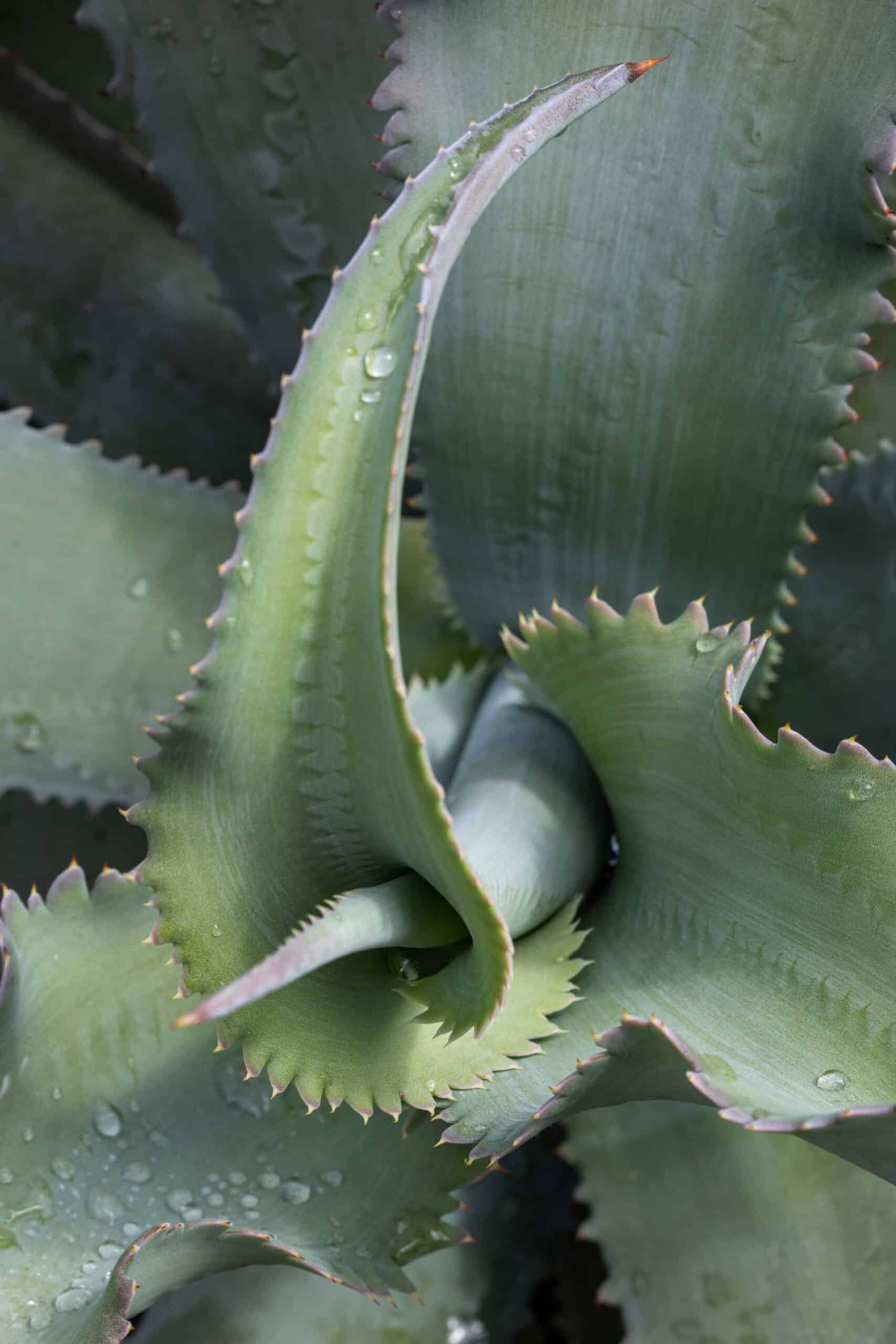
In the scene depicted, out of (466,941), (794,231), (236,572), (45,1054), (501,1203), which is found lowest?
(501,1203)

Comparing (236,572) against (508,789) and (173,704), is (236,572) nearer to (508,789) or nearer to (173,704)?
(508,789)

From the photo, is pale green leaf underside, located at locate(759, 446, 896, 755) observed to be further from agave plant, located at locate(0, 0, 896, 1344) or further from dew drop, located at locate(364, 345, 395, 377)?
dew drop, located at locate(364, 345, 395, 377)

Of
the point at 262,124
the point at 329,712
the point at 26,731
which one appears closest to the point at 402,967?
the point at 329,712

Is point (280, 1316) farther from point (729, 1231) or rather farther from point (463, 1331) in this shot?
point (729, 1231)

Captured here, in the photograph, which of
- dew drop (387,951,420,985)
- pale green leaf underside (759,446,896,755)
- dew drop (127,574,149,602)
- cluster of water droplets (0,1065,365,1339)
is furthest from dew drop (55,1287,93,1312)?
pale green leaf underside (759,446,896,755)

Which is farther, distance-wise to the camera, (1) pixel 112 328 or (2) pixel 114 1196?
(1) pixel 112 328

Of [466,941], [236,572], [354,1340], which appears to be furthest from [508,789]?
[354,1340]
